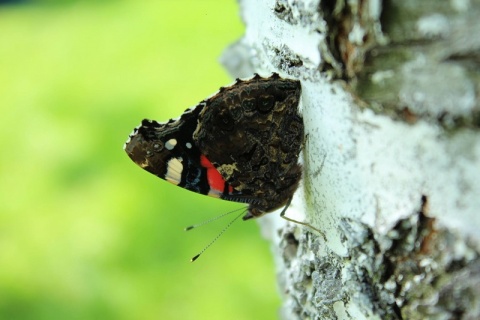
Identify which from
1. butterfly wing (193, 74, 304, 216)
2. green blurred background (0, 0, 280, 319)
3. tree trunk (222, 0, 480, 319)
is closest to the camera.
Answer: tree trunk (222, 0, 480, 319)

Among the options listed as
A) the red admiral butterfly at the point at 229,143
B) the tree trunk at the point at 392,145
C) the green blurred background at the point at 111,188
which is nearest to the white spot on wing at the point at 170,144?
the red admiral butterfly at the point at 229,143

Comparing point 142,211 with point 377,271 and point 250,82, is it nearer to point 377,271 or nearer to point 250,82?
point 250,82

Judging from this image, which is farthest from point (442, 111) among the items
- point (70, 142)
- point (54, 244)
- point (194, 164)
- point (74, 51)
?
point (74, 51)

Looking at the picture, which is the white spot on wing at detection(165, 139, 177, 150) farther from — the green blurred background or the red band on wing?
the green blurred background

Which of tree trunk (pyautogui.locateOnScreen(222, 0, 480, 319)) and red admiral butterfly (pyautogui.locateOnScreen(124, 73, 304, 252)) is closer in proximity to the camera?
tree trunk (pyautogui.locateOnScreen(222, 0, 480, 319))

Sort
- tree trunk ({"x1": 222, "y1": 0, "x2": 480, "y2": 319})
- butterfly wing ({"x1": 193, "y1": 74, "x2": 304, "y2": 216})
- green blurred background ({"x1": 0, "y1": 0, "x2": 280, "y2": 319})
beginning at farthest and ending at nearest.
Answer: green blurred background ({"x1": 0, "y1": 0, "x2": 280, "y2": 319}) → butterfly wing ({"x1": 193, "y1": 74, "x2": 304, "y2": 216}) → tree trunk ({"x1": 222, "y1": 0, "x2": 480, "y2": 319})

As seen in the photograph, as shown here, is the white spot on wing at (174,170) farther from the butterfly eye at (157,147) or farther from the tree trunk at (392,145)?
the tree trunk at (392,145)

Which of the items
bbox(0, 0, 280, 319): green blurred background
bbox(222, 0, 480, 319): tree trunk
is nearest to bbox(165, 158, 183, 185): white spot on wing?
bbox(222, 0, 480, 319): tree trunk
